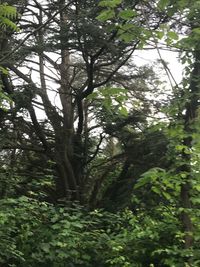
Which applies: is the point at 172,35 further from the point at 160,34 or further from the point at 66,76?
the point at 66,76

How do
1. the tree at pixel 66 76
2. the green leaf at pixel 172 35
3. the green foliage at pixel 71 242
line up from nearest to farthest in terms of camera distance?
the green leaf at pixel 172 35
the green foliage at pixel 71 242
the tree at pixel 66 76

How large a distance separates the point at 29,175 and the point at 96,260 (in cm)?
351

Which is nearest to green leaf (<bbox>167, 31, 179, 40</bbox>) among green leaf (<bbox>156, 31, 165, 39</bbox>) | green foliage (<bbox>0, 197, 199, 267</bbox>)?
green leaf (<bbox>156, 31, 165, 39</bbox>)

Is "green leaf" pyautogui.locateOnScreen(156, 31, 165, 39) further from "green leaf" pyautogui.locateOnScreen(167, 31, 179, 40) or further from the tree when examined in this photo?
the tree

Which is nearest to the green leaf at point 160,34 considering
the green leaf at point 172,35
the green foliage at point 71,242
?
the green leaf at point 172,35

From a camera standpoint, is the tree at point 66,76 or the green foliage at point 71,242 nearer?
the green foliage at point 71,242

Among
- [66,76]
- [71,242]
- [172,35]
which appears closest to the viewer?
[172,35]

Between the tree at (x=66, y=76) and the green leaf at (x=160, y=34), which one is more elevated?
the tree at (x=66, y=76)

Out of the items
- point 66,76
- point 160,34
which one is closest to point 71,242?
point 160,34

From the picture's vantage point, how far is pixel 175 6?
3205 millimetres

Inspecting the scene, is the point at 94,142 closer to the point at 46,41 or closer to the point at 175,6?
the point at 46,41

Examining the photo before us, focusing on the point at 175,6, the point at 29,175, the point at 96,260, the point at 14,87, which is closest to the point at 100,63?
the point at 14,87

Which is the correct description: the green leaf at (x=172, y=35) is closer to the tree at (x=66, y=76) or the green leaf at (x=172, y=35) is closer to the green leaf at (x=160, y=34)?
the green leaf at (x=160, y=34)

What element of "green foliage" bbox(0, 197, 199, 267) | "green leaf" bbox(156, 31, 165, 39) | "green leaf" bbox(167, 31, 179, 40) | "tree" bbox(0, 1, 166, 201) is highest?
"tree" bbox(0, 1, 166, 201)
